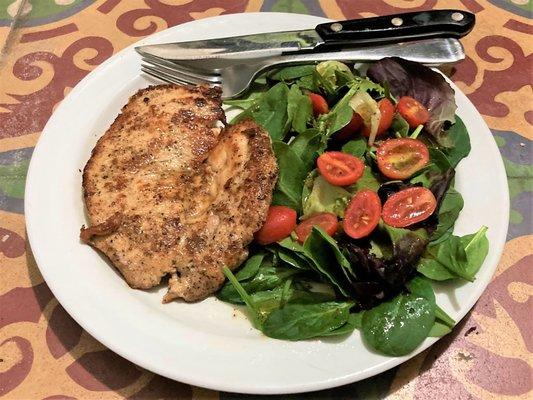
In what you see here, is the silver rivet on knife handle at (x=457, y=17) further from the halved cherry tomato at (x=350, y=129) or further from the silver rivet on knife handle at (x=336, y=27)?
the halved cherry tomato at (x=350, y=129)

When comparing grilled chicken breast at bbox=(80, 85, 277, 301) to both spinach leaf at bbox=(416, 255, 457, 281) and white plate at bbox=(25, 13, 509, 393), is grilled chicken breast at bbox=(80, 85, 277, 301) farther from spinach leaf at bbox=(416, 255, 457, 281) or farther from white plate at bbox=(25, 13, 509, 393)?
spinach leaf at bbox=(416, 255, 457, 281)

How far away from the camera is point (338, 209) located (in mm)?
2113

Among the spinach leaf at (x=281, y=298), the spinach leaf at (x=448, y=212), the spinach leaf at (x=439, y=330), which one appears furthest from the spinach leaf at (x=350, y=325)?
the spinach leaf at (x=448, y=212)

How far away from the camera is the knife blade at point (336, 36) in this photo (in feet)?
8.39

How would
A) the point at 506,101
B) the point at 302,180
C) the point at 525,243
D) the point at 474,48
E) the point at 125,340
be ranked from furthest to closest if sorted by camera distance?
the point at 474,48
the point at 506,101
the point at 525,243
the point at 302,180
the point at 125,340

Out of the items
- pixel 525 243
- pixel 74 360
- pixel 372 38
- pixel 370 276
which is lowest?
pixel 525 243

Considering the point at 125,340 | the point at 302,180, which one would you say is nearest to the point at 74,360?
the point at 125,340

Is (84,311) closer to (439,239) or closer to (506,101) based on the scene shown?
(439,239)

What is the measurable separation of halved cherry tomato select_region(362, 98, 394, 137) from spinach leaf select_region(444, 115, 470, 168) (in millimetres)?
266

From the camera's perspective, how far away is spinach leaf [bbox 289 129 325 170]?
88.8 inches

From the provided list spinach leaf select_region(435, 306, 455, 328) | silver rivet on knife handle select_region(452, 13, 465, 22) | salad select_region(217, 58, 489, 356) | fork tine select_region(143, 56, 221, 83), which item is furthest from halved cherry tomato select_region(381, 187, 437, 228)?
fork tine select_region(143, 56, 221, 83)

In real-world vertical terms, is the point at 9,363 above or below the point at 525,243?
above

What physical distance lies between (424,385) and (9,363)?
1.59m

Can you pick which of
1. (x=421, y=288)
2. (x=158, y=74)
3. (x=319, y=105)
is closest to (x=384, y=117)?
(x=319, y=105)
